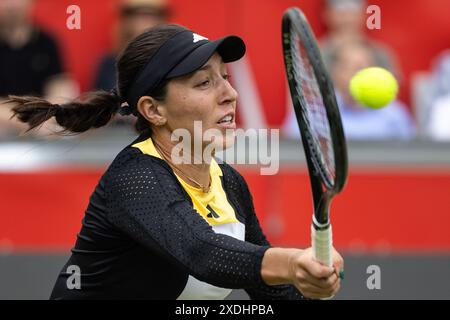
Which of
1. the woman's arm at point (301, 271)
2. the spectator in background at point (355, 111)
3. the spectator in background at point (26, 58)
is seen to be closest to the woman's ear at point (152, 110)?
the woman's arm at point (301, 271)

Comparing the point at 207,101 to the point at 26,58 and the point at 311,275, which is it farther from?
the point at 26,58

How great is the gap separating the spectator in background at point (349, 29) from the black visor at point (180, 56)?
134 inches

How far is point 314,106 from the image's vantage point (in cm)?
270

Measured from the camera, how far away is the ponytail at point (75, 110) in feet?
10.5

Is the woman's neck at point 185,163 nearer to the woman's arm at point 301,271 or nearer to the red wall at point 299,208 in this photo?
the woman's arm at point 301,271

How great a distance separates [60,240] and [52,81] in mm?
1263

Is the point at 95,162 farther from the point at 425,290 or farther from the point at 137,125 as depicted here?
the point at 137,125

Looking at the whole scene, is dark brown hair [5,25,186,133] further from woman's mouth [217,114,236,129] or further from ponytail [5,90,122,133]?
woman's mouth [217,114,236,129]

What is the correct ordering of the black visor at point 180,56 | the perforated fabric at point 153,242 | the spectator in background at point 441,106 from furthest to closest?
1. the spectator in background at point 441,106
2. the black visor at point 180,56
3. the perforated fabric at point 153,242

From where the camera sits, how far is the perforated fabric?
2.65 m

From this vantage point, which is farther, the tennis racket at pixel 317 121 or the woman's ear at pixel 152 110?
the woman's ear at pixel 152 110

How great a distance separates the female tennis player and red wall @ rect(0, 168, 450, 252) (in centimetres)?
235

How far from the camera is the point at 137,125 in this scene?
3260 millimetres

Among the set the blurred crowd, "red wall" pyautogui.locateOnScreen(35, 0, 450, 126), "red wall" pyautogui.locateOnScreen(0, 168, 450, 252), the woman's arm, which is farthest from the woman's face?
"red wall" pyautogui.locateOnScreen(35, 0, 450, 126)
